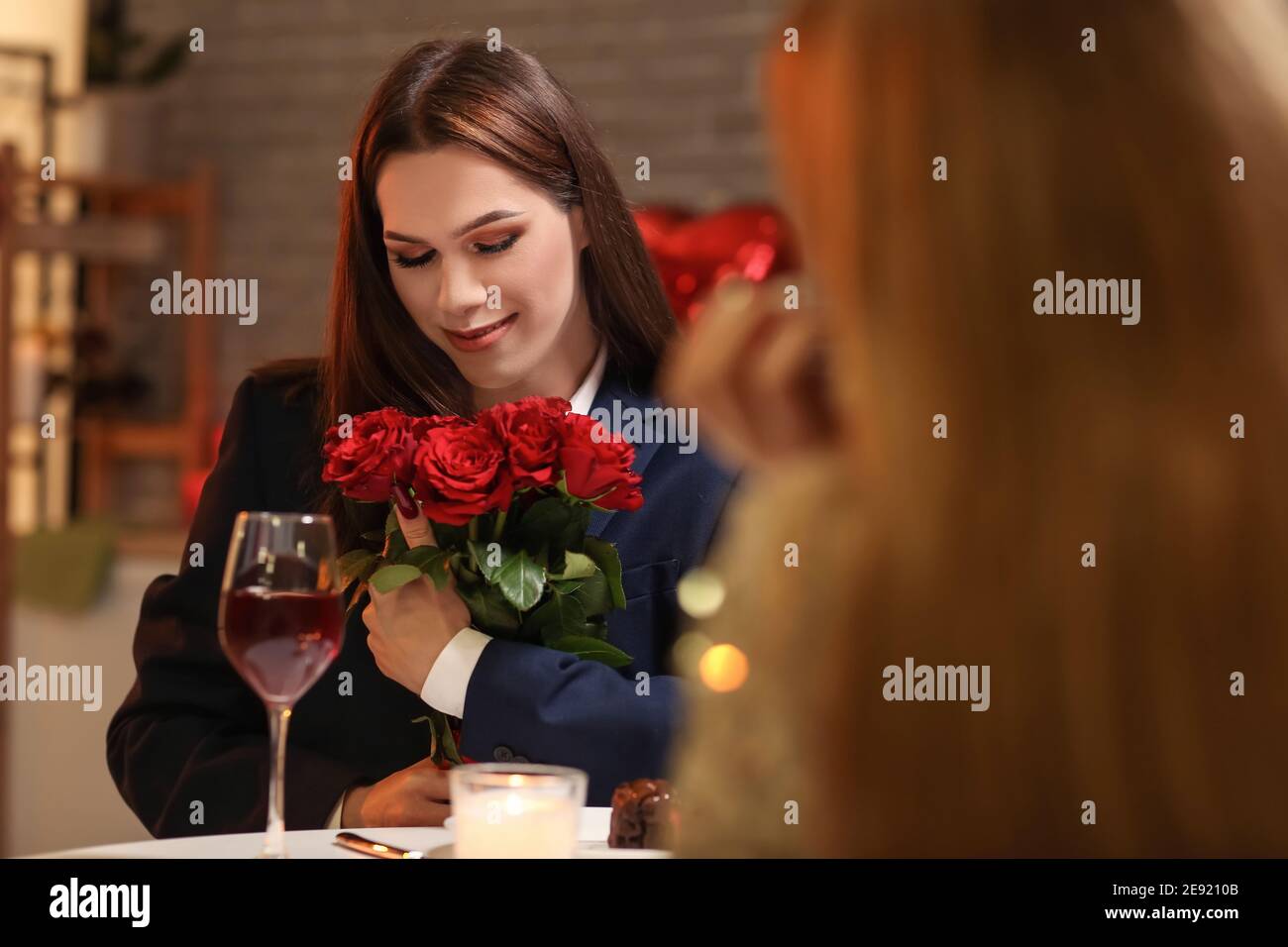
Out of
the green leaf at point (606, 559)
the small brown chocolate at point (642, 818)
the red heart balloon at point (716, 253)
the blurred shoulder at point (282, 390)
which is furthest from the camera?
the red heart balloon at point (716, 253)

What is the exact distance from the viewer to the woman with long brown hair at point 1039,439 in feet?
1.72

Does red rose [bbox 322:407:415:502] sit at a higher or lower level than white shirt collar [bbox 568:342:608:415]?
lower

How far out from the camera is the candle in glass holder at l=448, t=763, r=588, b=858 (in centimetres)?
86

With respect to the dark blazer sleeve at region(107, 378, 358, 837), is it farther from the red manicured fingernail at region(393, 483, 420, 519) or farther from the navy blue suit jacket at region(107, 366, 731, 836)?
the red manicured fingernail at region(393, 483, 420, 519)

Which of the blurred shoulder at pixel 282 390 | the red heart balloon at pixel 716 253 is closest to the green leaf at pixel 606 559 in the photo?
the blurred shoulder at pixel 282 390

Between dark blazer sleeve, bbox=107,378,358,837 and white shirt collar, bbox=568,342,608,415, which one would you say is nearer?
dark blazer sleeve, bbox=107,378,358,837

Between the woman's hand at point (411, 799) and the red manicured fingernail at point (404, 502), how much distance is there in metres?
0.22

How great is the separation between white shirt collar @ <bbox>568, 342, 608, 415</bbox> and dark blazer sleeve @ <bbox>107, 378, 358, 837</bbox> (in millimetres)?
309

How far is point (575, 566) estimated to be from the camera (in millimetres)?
1171

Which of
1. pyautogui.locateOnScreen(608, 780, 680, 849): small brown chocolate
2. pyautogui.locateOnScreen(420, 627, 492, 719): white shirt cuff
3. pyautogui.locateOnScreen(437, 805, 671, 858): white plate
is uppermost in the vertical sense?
pyautogui.locateOnScreen(420, 627, 492, 719): white shirt cuff

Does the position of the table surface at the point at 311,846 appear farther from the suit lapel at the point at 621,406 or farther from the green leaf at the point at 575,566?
the suit lapel at the point at 621,406

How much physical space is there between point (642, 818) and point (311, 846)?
0.72 feet

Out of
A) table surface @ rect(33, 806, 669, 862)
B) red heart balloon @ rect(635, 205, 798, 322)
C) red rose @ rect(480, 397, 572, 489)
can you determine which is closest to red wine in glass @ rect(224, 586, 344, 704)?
table surface @ rect(33, 806, 669, 862)
